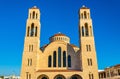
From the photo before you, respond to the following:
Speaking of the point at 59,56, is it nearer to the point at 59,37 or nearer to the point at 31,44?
the point at 31,44

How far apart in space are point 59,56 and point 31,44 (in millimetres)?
6163

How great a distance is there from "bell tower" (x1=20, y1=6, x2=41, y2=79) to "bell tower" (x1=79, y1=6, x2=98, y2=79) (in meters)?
8.92

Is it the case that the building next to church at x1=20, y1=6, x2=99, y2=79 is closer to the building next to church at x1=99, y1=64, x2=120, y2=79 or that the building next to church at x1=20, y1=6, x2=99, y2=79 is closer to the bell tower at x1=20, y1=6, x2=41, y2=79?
the bell tower at x1=20, y1=6, x2=41, y2=79

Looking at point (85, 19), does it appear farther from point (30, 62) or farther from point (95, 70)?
point (30, 62)

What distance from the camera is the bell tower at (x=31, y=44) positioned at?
102 ft

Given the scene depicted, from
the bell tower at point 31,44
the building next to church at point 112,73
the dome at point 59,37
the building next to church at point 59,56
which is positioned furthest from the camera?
the dome at point 59,37

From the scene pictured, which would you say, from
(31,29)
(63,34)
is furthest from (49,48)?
(63,34)

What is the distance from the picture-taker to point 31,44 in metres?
33.4

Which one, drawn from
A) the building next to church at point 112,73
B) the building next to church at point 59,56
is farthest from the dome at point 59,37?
the building next to church at point 112,73

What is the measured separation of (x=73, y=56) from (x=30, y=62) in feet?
28.9

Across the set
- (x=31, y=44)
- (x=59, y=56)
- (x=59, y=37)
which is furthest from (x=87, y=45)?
(x=31, y=44)

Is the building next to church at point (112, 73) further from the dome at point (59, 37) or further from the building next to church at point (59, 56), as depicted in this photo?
the dome at point (59, 37)

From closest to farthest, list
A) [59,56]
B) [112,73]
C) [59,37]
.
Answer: [59,56], [59,37], [112,73]

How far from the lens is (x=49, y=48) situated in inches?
1379
